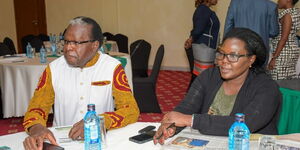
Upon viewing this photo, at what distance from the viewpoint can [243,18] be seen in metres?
3.94

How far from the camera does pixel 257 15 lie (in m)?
3.88

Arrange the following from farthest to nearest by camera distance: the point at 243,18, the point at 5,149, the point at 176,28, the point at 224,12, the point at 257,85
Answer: the point at 176,28 < the point at 224,12 < the point at 243,18 < the point at 257,85 < the point at 5,149

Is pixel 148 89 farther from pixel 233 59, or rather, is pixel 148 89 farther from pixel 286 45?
pixel 233 59

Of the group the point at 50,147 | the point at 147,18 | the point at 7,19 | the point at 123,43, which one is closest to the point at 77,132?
the point at 50,147

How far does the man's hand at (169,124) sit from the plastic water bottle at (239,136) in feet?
1.00

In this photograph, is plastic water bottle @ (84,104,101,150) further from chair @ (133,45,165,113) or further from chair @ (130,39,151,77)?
chair @ (130,39,151,77)

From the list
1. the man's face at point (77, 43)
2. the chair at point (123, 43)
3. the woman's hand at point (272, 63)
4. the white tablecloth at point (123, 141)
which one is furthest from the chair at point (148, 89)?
the chair at point (123, 43)

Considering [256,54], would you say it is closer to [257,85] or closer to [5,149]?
[257,85]

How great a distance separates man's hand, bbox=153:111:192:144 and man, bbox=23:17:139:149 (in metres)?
0.27

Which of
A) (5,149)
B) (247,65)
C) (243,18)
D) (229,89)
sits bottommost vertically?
(5,149)

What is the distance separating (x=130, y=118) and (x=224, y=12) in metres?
5.99

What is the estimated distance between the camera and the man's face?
2.04 meters

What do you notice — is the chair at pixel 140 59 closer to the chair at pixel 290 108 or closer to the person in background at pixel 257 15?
the person in background at pixel 257 15

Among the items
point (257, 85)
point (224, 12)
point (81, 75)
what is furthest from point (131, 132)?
point (224, 12)
